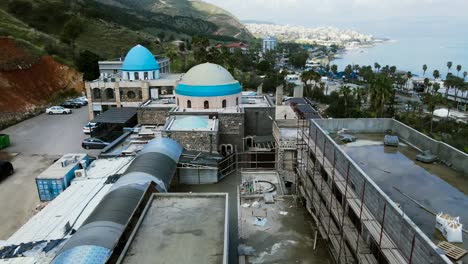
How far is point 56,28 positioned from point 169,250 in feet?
333

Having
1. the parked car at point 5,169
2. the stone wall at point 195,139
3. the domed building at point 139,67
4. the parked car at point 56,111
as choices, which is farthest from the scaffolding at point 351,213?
the parked car at point 56,111

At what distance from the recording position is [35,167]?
3098cm

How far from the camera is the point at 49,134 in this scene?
132 feet

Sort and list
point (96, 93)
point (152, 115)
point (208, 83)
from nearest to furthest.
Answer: point (208, 83) → point (152, 115) → point (96, 93)

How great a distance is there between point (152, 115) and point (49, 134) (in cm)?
1435

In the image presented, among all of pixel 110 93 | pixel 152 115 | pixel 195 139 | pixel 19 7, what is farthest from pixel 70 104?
pixel 19 7

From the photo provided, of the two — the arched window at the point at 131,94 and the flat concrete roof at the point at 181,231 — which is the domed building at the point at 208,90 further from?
the flat concrete roof at the point at 181,231

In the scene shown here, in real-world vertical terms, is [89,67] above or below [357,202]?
above

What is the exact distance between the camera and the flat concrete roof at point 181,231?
39.4 ft

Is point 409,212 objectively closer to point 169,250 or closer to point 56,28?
point 169,250

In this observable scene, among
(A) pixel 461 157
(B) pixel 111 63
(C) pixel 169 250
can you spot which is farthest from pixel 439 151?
(B) pixel 111 63

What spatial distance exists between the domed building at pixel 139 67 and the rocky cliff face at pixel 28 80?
1673cm

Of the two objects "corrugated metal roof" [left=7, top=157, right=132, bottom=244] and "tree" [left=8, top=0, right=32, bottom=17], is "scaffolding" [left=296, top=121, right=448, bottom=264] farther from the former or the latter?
"tree" [left=8, top=0, right=32, bottom=17]

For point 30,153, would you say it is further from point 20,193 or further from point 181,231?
point 181,231
